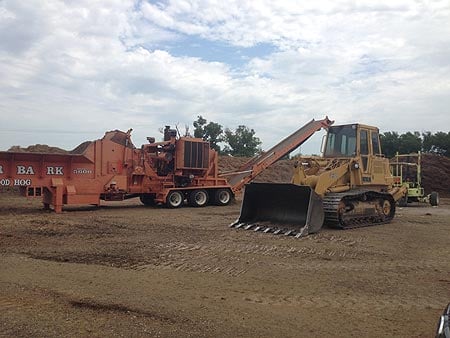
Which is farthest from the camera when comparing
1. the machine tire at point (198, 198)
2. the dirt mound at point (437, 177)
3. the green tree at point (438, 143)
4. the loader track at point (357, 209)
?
the green tree at point (438, 143)

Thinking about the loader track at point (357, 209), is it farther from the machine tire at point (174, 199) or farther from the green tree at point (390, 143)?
the green tree at point (390, 143)

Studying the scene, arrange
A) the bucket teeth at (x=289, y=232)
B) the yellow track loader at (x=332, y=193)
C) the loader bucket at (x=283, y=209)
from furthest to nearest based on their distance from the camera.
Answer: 1. the yellow track loader at (x=332, y=193)
2. the loader bucket at (x=283, y=209)
3. the bucket teeth at (x=289, y=232)

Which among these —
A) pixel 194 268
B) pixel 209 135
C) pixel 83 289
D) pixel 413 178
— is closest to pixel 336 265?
pixel 194 268

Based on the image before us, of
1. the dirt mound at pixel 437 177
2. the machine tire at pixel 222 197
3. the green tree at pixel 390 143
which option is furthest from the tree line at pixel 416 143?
the machine tire at pixel 222 197

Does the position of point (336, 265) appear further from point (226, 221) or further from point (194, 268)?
point (226, 221)

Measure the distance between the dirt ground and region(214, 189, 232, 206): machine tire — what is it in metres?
8.22

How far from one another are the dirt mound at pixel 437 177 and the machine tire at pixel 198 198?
60.1ft

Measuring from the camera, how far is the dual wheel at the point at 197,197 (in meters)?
18.7

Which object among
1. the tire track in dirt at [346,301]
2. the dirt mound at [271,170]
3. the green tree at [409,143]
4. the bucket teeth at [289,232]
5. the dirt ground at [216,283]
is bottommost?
the tire track in dirt at [346,301]

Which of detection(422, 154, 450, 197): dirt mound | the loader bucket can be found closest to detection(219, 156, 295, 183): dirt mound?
detection(422, 154, 450, 197): dirt mound

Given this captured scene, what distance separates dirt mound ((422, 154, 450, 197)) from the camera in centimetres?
3131

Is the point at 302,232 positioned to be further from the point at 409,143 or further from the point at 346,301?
the point at 409,143

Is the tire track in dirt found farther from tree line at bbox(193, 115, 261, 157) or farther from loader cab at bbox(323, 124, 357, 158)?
tree line at bbox(193, 115, 261, 157)

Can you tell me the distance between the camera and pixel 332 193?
1309 cm
